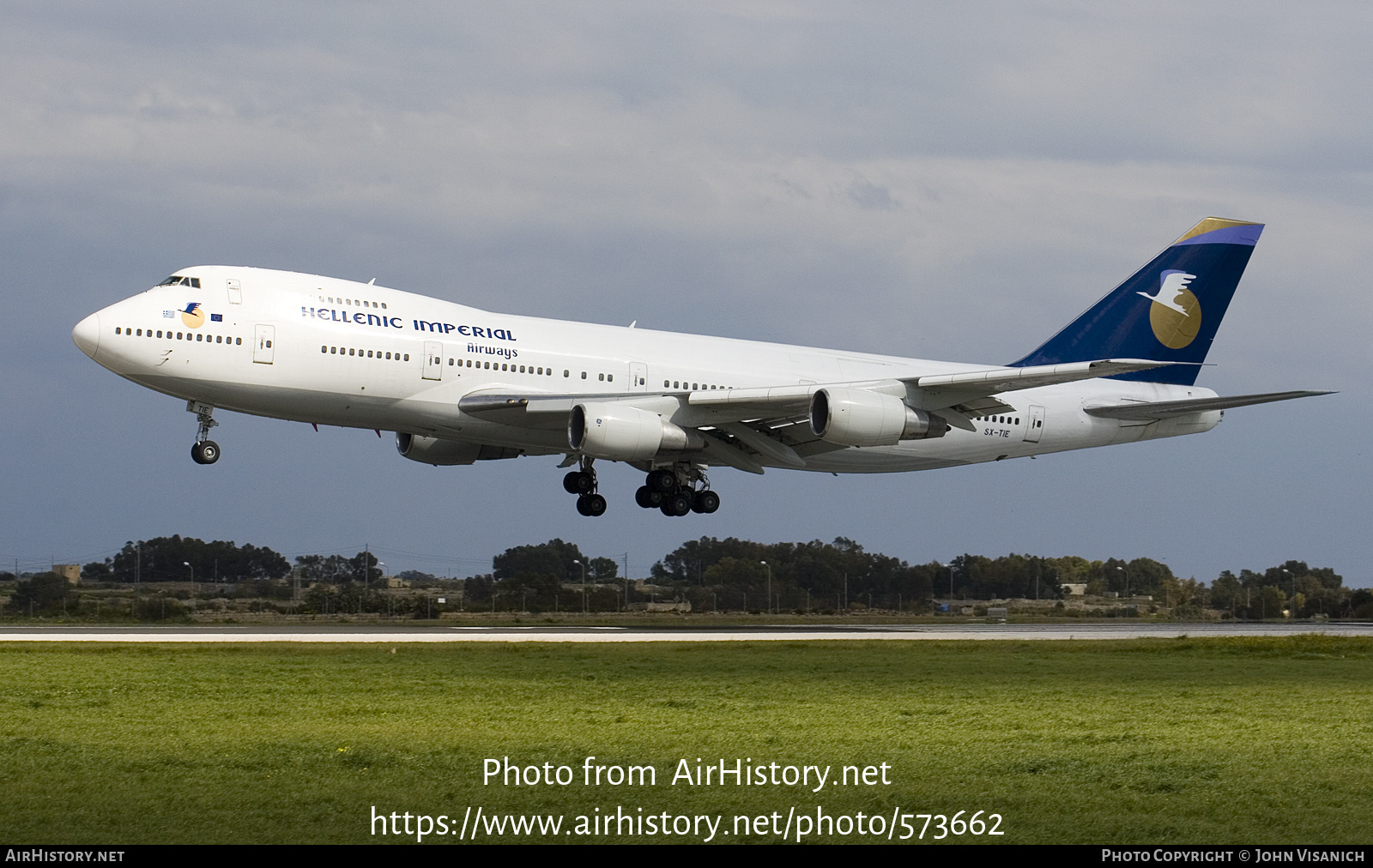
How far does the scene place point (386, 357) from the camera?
37156 millimetres

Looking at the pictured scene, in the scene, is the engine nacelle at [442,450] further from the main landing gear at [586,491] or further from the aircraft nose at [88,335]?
the aircraft nose at [88,335]

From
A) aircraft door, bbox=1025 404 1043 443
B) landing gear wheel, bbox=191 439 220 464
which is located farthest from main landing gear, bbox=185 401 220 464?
aircraft door, bbox=1025 404 1043 443

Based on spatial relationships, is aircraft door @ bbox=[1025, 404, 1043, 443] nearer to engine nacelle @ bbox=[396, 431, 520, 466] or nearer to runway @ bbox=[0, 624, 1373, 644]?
runway @ bbox=[0, 624, 1373, 644]

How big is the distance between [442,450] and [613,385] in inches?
284

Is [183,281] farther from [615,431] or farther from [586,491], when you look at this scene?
[586,491]

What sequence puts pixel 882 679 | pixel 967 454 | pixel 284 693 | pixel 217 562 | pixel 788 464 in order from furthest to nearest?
pixel 217 562
pixel 967 454
pixel 788 464
pixel 882 679
pixel 284 693

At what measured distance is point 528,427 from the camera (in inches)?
1535

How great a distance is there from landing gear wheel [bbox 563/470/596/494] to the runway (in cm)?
457

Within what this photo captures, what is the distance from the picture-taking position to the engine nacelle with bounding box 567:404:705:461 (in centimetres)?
3759

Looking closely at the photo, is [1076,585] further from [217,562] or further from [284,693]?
[284,693]

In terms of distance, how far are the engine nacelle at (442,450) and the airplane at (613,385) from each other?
9 cm

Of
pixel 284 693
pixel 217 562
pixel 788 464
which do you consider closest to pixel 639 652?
pixel 284 693

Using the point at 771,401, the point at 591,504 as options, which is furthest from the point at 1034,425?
the point at 591,504

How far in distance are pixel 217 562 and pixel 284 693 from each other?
4803 centimetres
